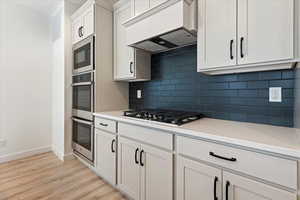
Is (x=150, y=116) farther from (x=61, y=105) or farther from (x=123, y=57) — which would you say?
(x=61, y=105)

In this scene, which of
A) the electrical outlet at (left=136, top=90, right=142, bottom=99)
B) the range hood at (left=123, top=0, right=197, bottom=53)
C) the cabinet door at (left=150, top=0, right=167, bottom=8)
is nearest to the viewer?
the range hood at (left=123, top=0, right=197, bottom=53)

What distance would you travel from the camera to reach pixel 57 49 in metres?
3.07

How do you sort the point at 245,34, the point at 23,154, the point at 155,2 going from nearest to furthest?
1. the point at 245,34
2. the point at 155,2
3. the point at 23,154

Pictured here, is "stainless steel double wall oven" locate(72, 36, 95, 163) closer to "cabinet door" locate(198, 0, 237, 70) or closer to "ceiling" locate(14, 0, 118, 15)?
"ceiling" locate(14, 0, 118, 15)

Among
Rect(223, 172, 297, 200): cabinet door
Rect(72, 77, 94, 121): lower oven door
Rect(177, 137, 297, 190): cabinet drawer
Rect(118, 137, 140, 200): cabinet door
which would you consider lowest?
Rect(118, 137, 140, 200): cabinet door

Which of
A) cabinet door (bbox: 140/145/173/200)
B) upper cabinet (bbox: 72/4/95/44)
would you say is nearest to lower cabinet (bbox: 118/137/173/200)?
cabinet door (bbox: 140/145/173/200)

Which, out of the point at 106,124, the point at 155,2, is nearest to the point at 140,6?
the point at 155,2

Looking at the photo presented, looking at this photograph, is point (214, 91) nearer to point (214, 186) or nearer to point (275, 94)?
point (275, 94)

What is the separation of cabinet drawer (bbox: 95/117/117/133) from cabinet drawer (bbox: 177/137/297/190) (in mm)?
938

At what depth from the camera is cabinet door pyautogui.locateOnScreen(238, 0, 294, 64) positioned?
3.42 ft

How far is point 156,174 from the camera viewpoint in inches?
55.8

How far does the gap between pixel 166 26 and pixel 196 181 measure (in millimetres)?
1326

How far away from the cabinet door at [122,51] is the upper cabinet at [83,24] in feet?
1.10

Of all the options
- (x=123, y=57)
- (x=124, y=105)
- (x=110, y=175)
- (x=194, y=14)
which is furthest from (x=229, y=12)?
(x=110, y=175)
